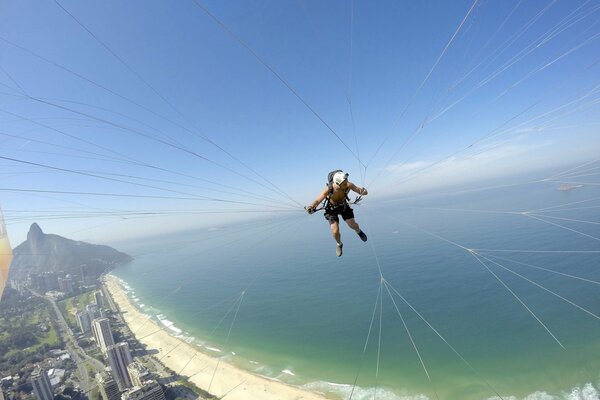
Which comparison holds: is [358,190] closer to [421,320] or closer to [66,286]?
[421,320]

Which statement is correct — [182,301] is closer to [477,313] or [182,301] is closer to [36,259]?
[477,313]

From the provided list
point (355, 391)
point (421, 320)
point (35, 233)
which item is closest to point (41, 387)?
point (355, 391)

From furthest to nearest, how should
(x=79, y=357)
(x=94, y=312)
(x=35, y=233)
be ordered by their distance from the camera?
(x=35, y=233) → (x=94, y=312) → (x=79, y=357)

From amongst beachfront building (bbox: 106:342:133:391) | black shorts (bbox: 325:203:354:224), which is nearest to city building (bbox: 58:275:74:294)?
beachfront building (bbox: 106:342:133:391)

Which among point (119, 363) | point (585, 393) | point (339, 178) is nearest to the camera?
point (339, 178)

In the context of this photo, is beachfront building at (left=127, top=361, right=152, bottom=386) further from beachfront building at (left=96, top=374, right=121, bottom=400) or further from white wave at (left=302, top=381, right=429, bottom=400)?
white wave at (left=302, top=381, right=429, bottom=400)

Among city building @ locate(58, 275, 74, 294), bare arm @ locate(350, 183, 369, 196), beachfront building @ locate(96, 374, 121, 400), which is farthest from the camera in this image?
city building @ locate(58, 275, 74, 294)

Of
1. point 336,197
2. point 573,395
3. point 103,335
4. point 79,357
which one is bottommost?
point 79,357

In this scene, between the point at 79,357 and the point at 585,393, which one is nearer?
the point at 585,393
